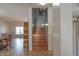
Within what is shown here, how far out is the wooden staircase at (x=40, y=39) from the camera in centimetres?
544

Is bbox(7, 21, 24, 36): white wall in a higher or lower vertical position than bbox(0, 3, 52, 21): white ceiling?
lower

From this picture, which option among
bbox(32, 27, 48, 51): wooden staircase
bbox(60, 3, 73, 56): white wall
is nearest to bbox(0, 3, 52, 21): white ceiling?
bbox(60, 3, 73, 56): white wall

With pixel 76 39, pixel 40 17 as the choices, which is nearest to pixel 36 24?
pixel 40 17

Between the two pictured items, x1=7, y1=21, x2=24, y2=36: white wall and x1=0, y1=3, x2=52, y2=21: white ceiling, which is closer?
x1=0, y1=3, x2=52, y2=21: white ceiling

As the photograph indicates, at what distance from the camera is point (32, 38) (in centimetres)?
547

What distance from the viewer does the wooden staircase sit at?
5438 mm

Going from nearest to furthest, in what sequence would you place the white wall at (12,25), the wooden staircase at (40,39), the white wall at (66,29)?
the white wall at (66,29) < the wooden staircase at (40,39) < the white wall at (12,25)

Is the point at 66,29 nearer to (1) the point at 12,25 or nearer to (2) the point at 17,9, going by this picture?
(2) the point at 17,9

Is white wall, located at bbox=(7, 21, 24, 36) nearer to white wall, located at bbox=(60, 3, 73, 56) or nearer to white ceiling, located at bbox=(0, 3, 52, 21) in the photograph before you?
white ceiling, located at bbox=(0, 3, 52, 21)

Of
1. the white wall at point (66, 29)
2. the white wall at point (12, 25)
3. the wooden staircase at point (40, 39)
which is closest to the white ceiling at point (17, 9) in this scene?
the white wall at point (66, 29)

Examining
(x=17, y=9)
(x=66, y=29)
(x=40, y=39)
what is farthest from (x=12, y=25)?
(x=66, y=29)

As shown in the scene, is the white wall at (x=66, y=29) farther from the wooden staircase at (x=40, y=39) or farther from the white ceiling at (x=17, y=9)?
the wooden staircase at (x=40, y=39)

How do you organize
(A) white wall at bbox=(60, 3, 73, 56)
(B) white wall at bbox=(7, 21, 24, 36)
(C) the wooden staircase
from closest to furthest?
(A) white wall at bbox=(60, 3, 73, 56) < (C) the wooden staircase < (B) white wall at bbox=(7, 21, 24, 36)

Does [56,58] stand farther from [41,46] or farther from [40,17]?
[40,17]
